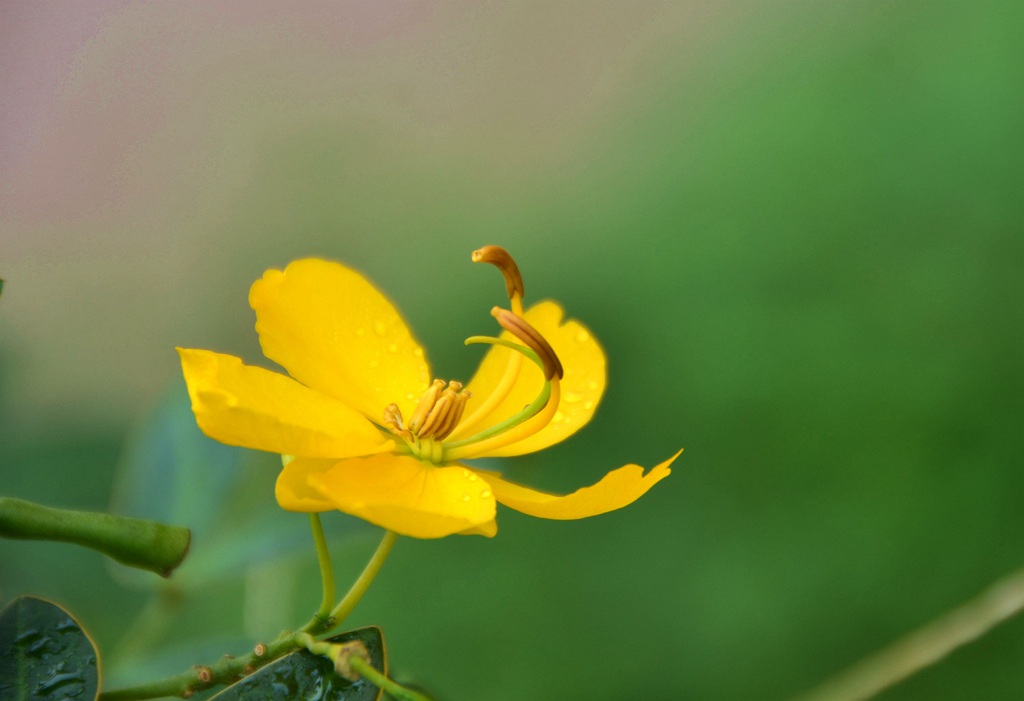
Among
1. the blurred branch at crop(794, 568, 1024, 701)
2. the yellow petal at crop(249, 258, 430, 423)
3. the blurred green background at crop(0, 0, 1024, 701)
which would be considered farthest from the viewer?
the blurred green background at crop(0, 0, 1024, 701)

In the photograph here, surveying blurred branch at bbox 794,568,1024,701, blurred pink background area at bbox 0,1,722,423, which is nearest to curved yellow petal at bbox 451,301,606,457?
blurred branch at bbox 794,568,1024,701

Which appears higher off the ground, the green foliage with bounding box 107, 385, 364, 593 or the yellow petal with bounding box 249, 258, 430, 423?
the yellow petal with bounding box 249, 258, 430, 423

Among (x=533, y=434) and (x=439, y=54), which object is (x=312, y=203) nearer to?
(x=439, y=54)

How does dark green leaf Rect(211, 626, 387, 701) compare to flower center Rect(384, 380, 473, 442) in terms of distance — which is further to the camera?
flower center Rect(384, 380, 473, 442)

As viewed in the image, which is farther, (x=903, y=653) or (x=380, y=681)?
(x=903, y=653)

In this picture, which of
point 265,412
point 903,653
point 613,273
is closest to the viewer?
point 265,412

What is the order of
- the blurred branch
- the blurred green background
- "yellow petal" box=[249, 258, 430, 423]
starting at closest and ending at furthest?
1. "yellow petal" box=[249, 258, 430, 423]
2. the blurred branch
3. the blurred green background

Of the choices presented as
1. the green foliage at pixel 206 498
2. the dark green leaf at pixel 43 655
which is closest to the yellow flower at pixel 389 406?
the dark green leaf at pixel 43 655

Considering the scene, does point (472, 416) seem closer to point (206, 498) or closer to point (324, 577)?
point (324, 577)

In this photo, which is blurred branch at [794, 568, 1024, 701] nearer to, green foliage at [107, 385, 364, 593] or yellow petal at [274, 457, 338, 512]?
green foliage at [107, 385, 364, 593]

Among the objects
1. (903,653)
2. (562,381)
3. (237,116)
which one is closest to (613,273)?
(903,653)
